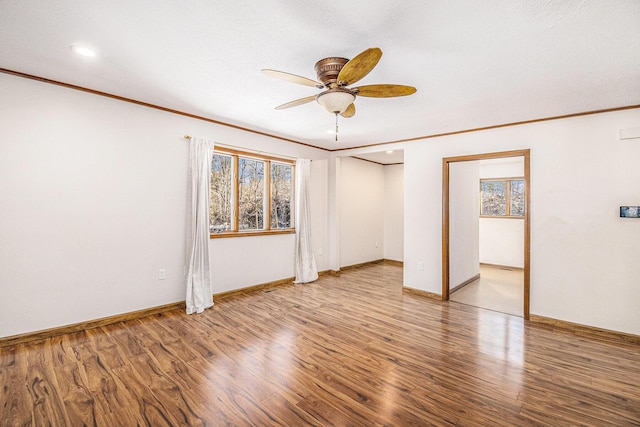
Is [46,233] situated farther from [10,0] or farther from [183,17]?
[183,17]

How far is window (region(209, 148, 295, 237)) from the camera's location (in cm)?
423

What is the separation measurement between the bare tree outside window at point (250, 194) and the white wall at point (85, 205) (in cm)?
81

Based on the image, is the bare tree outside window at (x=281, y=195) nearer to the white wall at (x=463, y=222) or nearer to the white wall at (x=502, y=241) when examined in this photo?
the white wall at (x=463, y=222)

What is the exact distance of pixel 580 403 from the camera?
1.97m

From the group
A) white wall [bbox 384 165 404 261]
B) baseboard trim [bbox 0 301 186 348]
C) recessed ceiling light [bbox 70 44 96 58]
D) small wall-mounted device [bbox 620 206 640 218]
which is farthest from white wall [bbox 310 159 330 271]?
small wall-mounted device [bbox 620 206 640 218]

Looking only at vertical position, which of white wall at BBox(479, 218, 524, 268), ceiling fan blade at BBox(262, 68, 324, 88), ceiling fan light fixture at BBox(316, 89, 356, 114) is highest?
ceiling fan blade at BBox(262, 68, 324, 88)

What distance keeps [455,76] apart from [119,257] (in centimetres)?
404

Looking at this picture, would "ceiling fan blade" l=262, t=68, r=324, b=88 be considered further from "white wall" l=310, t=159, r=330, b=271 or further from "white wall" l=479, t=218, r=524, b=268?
"white wall" l=479, t=218, r=524, b=268

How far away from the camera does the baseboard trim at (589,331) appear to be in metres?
2.99

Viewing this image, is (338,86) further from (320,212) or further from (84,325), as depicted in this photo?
(320,212)

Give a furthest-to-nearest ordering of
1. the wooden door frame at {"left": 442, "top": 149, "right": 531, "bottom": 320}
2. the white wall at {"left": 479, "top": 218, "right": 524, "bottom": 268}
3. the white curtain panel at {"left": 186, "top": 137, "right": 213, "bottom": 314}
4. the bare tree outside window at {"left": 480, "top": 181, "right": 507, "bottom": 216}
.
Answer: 1. the bare tree outside window at {"left": 480, "top": 181, "right": 507, "bottom": 216}
2. the white wall at {"left": 479, "top": 218, "right": 524, "bottom": 268}
3. the white curtain panel at {"left": 186, "top": 137, "right": 213, "bottom": 314}
4. the wooden door frame at {"left": 442, "top": 149, "right": 531, "bottom": 320}

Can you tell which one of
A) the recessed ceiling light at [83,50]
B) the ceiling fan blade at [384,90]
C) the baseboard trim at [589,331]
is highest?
the recessed ceiling light at [83,50]

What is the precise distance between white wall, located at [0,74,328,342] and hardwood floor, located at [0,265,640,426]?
1.27 ft

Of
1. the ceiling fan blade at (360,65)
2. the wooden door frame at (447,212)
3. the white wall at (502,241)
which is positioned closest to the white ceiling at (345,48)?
the ceiling fan blade at (360,65)
